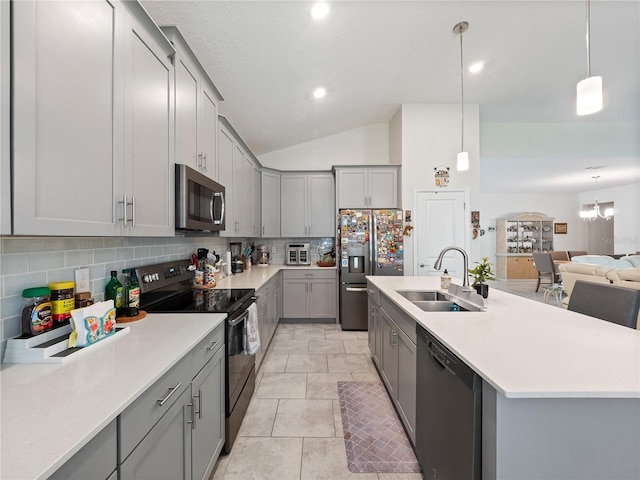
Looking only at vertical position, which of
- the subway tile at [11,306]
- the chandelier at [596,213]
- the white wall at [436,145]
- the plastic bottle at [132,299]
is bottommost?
the plastic bottle at [132,299]

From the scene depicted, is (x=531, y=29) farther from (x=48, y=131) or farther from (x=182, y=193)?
(x=48, y=131)

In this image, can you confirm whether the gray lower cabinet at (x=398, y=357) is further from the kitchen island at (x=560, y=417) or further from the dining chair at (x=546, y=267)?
the dining chair at (x=546, y=267)

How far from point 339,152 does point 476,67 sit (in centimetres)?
222

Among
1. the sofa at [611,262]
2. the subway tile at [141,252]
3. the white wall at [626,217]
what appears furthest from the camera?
the white wall at [626,217]

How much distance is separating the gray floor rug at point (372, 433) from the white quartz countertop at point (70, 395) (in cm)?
129

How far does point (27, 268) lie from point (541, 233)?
36.0 feet

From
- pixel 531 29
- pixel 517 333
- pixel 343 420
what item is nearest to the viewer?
pixel 517 333

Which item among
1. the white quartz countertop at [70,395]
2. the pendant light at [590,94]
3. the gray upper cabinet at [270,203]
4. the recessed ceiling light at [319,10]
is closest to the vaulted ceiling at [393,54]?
the recessed ceiling light at [319,10]

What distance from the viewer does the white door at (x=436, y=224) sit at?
12.8ft

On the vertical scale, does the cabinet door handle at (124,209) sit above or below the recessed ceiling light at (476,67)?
below

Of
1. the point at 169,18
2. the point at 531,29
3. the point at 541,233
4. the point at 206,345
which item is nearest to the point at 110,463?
the point at 206,345

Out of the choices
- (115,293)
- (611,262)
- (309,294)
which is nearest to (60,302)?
(115,293)

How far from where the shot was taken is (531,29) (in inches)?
103

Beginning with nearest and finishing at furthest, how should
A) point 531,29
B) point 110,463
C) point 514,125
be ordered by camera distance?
point 110,463 < point 531,29 < point 514,125
